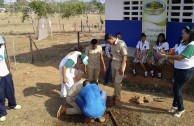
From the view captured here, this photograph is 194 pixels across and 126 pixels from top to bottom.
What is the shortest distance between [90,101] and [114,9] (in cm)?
716

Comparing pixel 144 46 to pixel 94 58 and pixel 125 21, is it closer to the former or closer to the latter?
pixel 94 58

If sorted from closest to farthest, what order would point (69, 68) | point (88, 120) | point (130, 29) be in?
point (88, 120) < point (69, 68) < point (130, 29)

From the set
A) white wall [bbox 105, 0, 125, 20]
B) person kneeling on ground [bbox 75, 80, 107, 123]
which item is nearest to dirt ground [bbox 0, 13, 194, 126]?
person kneeling on ground [bbox 75, 80, 107, 123]

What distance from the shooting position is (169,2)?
9398mm

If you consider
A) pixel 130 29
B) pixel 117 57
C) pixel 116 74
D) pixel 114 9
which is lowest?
pixel 116 74

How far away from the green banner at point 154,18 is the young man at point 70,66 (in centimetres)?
416

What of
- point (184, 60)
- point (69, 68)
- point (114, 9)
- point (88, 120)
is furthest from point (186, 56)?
point (114, 9)

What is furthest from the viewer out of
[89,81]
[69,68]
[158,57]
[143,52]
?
[143,52]

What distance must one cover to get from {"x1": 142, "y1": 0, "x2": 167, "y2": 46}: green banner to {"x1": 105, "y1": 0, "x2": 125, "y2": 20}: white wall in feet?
5.81

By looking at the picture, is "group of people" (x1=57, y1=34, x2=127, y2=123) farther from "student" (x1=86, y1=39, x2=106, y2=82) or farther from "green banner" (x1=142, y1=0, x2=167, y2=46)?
"green banner" (x1=142, y1=0, x2=167, y2=46)

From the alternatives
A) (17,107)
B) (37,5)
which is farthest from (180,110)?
(37,5)

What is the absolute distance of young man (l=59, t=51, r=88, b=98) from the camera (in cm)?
604

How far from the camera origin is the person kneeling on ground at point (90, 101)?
5090 millimetres

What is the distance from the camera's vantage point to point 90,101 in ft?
16.6
